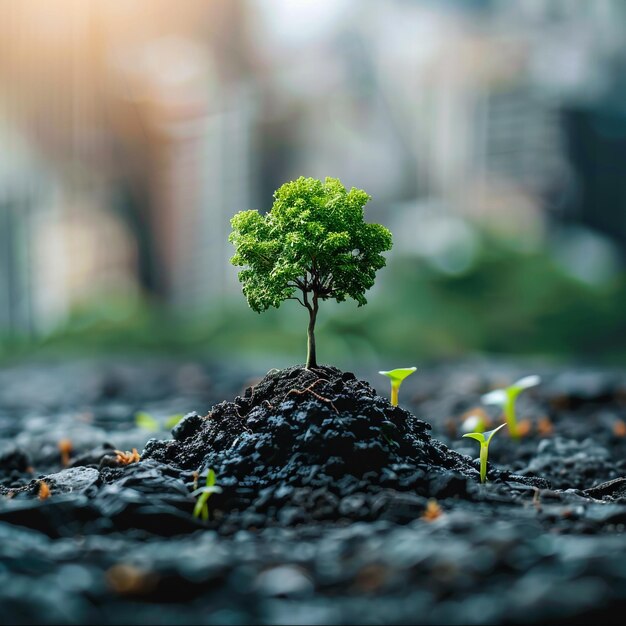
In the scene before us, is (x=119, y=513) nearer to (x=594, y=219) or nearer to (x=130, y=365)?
(x=130, y=365)

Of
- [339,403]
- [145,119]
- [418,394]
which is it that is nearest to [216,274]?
[145,119]

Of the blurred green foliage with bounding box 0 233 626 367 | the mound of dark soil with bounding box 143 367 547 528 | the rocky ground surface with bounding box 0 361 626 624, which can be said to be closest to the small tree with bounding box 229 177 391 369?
the mound of dark soil with bounding box 143 367 547 528

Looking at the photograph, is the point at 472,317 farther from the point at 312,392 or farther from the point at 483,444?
the point at 312,392

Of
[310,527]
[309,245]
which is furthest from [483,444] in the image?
[309,245]

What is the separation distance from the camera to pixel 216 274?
1686 centimetres

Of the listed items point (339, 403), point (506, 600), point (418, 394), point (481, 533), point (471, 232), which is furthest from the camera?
point (471, 232)

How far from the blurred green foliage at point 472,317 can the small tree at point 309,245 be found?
34.9 ft

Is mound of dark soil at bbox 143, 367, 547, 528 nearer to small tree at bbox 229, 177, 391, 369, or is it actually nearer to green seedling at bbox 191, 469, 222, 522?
green seedling at bbox 191, 469, 222, 522

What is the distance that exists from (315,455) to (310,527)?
0.55m

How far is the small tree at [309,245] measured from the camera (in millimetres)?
4035

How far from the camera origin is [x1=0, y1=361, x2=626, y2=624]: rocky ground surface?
247cm

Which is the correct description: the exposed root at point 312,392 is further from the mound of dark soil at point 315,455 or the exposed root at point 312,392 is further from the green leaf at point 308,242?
the green leaf at point 308,242

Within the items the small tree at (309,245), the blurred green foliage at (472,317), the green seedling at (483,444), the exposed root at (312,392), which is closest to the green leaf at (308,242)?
the small tree at (309,245)

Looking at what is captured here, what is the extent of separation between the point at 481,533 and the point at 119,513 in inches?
60.2
